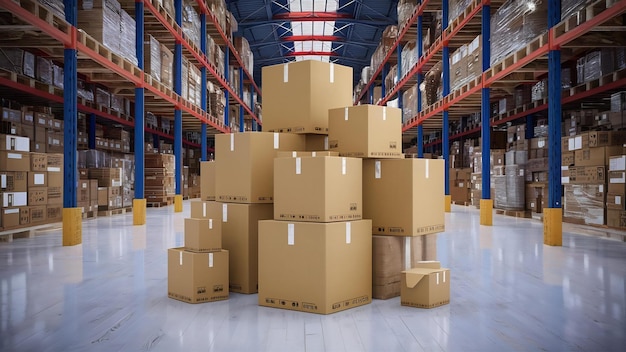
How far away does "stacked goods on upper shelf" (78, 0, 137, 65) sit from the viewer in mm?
8078

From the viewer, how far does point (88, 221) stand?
10016mm

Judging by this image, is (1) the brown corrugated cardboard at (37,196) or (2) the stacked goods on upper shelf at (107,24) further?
(2) the stacked goods on upper shelf at (107,24)

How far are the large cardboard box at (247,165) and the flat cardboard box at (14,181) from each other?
4534mm

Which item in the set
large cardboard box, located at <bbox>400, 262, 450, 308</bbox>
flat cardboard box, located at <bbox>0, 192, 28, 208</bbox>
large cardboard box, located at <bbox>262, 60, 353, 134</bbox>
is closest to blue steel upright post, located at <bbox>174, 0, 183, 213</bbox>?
flat cardboard box, located at <bbox>0, 192, 28, 208</bbox>

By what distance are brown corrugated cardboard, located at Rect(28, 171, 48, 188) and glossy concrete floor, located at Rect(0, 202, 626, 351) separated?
2549 millimetres

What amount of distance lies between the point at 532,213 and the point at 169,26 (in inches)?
357

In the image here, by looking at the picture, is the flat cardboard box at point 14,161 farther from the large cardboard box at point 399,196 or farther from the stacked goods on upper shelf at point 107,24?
the large cardboard box at point 399,196

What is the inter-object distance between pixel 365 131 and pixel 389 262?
101cm

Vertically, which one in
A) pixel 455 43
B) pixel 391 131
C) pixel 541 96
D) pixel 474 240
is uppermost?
pixel 455 43

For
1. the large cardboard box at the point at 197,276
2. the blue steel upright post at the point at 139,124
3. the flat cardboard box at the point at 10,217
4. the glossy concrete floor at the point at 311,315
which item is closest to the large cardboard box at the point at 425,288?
the glossy concrete floor at the point at 311,315

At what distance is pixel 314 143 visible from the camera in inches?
174

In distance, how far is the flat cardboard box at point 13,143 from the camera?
7.07 metres

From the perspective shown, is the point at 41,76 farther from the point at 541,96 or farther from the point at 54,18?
the point at 541,96

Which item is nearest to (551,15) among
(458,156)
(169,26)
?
(169,26)
